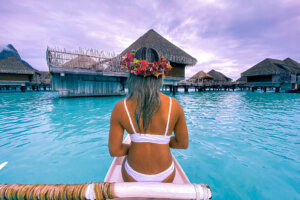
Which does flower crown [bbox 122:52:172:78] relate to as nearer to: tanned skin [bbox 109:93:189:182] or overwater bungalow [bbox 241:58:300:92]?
tanned skin [bbox 109:93:189:182]

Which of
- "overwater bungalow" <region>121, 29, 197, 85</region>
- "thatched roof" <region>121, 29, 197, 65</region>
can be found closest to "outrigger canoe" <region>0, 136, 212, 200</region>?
"thatched roof" <region>121, 29, 197, 65</region>

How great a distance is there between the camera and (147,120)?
3.73 feet

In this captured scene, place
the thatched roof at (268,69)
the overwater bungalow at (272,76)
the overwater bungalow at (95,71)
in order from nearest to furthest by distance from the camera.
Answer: the overwater bungalow at (95,71), the overwater bungalow at (272,76), the thatched roof at (268,69)

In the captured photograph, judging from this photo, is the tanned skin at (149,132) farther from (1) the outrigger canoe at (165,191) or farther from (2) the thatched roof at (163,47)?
(2) the thatched roof at (163,47)

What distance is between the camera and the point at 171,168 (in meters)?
1.35

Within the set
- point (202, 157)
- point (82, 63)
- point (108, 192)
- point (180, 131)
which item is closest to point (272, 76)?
point (202, 157)

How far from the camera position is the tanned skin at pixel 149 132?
3.82 feet

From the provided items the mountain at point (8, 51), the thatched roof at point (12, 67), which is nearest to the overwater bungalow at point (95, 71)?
the thatched roof at point (12, 67)

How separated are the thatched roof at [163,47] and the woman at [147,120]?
51.4ft

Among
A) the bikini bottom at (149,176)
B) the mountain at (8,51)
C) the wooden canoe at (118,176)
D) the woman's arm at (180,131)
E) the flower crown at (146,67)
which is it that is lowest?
the wooden canoe at (118,176)

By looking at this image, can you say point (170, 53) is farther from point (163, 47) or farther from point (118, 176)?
point (118, 176)

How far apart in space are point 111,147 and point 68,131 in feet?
14.8

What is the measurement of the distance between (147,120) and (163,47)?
57.2 ft

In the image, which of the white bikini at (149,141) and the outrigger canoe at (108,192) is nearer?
the outrigger canoe at (108,192)
